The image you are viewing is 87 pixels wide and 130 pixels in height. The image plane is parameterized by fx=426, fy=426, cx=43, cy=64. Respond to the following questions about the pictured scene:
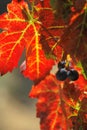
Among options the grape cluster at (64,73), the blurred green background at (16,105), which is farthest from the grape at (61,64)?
the blurred green background at (16,105)

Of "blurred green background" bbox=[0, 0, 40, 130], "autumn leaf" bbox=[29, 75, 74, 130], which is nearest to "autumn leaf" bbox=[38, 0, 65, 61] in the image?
"autumn leaf" bbox=[29, 75, 74, 130]

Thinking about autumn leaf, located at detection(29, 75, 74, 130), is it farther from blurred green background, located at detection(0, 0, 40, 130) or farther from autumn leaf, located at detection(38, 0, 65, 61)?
blurred green background, located at detection(0, 0, 40, 130)

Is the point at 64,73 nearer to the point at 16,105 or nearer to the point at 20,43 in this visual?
the point at 20,43

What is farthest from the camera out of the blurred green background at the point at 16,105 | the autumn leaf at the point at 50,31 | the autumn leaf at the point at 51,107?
the blurred green background at the point at 16,105

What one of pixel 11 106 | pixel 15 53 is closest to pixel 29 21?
pixel 15 53

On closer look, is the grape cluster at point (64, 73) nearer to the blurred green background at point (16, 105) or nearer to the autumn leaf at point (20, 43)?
the autumn leaf at point (20, 43)

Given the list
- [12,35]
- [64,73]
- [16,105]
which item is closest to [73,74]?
[64,73]
